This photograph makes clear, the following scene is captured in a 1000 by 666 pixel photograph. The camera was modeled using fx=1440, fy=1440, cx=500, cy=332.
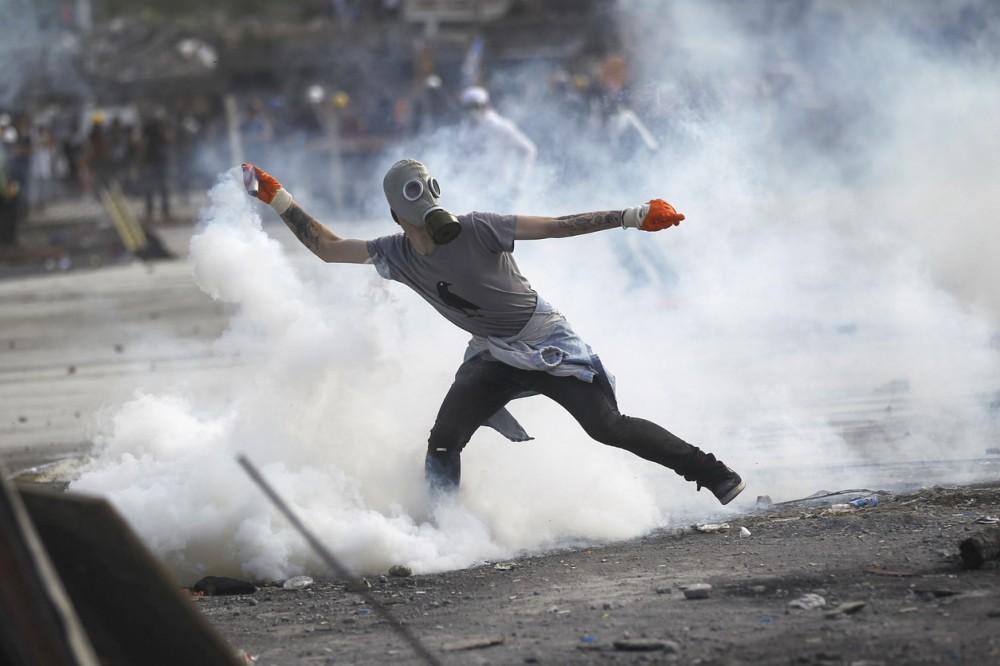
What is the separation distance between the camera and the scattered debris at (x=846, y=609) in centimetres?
436

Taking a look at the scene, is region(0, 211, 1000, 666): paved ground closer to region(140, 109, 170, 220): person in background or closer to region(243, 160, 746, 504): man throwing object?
region(243, 160, 746, 504): man throwing object

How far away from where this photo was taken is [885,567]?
485 cm

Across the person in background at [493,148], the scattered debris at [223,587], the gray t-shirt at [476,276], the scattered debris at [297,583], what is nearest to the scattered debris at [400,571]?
the scattered debris at [297,583]

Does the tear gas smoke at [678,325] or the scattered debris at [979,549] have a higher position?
the tear gas smoke at [678,325]

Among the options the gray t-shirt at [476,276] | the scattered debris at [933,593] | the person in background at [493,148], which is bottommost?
the scattered debris at [933,593]

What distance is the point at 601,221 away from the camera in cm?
541

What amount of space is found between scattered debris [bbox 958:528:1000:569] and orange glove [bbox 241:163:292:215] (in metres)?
3.03

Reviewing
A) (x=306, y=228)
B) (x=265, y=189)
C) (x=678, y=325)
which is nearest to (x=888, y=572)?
(x=306, y=228)

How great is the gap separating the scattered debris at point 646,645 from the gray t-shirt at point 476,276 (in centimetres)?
167

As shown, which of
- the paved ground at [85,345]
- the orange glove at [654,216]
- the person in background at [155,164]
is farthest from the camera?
the person in background at [155,164]

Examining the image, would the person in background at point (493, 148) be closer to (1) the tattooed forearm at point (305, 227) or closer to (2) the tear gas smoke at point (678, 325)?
(2) the tear gas smoke at point (678, 325)

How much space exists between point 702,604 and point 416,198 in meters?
1.88

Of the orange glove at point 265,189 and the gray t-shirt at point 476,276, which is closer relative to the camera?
the gray t-shirt at point 476,276

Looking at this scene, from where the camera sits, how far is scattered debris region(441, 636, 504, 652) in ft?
14.3
